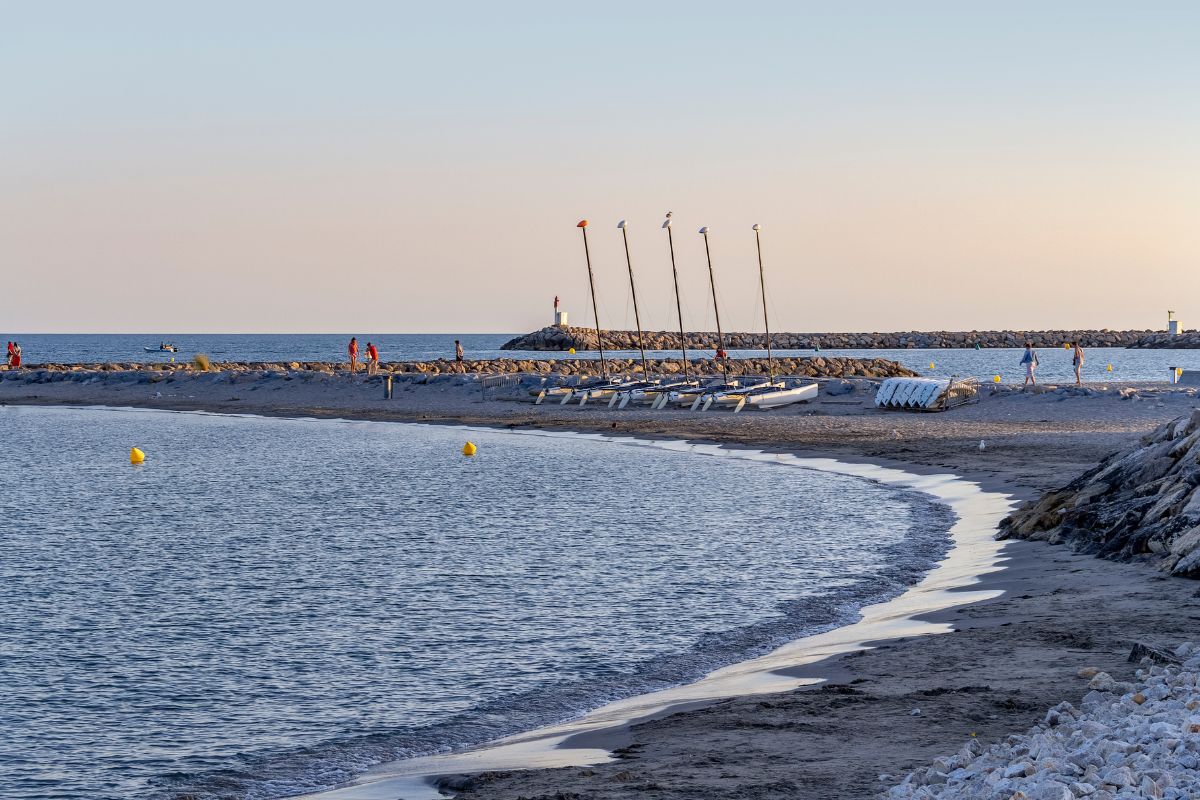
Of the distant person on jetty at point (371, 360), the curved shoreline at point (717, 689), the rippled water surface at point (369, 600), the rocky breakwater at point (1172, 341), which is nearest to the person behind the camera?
the curved shoreline at point (717, 689)

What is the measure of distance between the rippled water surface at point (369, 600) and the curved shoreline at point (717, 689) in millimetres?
293

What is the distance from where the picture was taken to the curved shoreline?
7547mm

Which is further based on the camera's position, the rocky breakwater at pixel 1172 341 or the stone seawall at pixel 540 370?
the rocky breakwater at pixel 1172 341

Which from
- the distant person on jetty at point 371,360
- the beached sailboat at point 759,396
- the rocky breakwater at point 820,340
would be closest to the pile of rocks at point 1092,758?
the beached sailboat at point 759,396

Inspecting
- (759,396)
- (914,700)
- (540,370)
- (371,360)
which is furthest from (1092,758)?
(540,370)

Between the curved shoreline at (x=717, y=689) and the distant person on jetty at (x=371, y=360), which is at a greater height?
the distant person on jetty at (x=371, y=360)

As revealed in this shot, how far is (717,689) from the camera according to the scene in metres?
9.39

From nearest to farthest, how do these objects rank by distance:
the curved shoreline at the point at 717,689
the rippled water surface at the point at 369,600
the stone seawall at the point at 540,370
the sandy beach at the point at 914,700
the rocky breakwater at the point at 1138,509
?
1. the sandy beach at the point at 914,700
2. the curved shoreline at the point at 717,689
3. the rippled water surface at the point at 369,600
4. the rocky breakwater at the point at 1138,509
5. the stone seawall at the point at 540,370

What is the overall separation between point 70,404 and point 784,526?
4422 cm

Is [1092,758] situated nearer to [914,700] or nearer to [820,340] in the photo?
[914,700]

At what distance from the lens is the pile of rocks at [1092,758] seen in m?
5.32

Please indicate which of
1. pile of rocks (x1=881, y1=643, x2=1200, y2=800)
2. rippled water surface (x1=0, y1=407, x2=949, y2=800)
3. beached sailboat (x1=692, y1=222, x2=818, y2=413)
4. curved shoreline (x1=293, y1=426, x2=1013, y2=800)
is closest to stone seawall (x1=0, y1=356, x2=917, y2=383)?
beached sailboat (x1=692, y1=222, x2=818, y2=413)

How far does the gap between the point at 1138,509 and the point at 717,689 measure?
7.48 metres

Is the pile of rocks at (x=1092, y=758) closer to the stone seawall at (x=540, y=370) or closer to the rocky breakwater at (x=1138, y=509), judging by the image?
the rocky breakwater at (x=1138, y=509)
